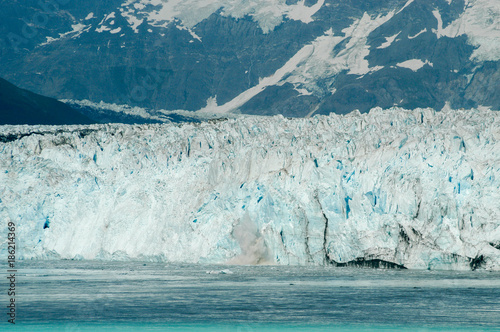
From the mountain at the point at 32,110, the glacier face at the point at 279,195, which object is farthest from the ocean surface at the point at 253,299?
the mountain at the point at 32,110

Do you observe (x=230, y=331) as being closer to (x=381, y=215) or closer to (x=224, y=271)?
(x=224, y=271)

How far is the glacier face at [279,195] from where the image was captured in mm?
41844

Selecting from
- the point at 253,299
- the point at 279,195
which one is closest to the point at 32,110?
the point at 279,195

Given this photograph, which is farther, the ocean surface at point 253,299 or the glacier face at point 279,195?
the glacier face at point 279,195

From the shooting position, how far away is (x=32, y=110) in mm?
167500

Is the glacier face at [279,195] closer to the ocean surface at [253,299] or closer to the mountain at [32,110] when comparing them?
the ocean surface at [253,299]

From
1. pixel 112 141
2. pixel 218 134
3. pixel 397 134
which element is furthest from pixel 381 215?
pixel 112 141

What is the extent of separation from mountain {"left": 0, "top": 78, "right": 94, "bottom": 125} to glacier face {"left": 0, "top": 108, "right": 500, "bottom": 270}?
10795cm

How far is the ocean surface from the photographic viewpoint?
90.5 ft

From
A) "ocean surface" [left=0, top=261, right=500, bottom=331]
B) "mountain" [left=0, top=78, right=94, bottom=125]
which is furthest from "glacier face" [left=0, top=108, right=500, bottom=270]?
"mountain" [left=0, top=78, right=94, bottom=125]

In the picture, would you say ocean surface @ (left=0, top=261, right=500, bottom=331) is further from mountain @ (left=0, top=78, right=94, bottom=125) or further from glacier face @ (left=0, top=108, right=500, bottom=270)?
mountain @ (left=0, top=78, right=94, bottom=125)

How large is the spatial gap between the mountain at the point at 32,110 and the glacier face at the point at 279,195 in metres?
108

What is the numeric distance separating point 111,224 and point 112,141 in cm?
1010

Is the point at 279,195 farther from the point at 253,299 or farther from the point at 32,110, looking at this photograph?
the point at 32,110
